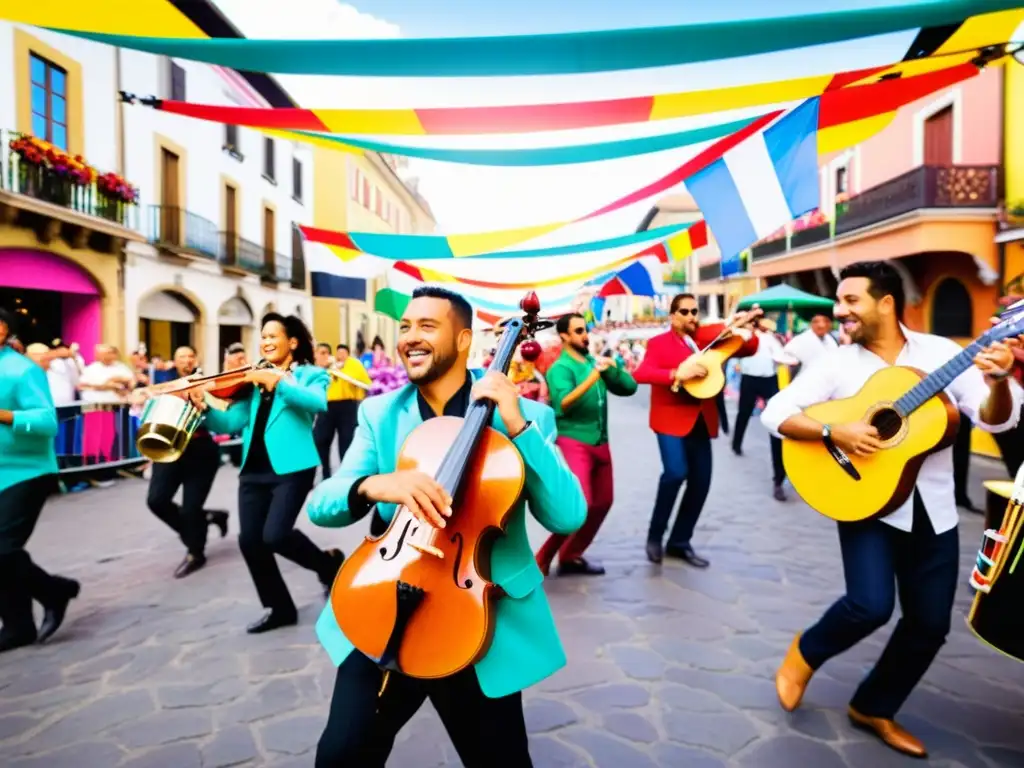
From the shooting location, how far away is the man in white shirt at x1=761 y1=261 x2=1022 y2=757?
254 centimetres

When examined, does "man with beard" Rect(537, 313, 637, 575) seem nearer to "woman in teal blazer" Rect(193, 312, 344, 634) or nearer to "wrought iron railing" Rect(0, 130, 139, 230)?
"woman in teal blazer" Rect(193, 312, 344, 634)

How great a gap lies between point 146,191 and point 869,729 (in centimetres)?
1720

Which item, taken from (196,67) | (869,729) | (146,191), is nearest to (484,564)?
(869,729)

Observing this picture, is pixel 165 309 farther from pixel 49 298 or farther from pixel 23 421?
pixel 23 421

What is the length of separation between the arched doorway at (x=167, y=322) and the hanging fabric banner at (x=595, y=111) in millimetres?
13283

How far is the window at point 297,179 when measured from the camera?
79.4 feet

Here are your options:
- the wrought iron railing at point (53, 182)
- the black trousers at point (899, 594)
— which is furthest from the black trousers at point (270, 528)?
the wrought iron railing at point (53, 182)

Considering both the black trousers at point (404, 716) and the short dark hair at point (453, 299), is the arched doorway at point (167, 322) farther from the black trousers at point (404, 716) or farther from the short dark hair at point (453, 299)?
the black trousers at point (404, 716)

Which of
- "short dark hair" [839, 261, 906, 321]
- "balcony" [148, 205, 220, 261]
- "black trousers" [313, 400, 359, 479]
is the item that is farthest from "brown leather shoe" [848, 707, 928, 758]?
"balcony" [148, 205, 220, 261]

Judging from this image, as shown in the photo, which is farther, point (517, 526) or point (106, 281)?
point (106, 281)

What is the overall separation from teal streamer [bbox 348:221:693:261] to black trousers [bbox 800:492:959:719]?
4.83m

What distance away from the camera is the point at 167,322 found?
17.2 m

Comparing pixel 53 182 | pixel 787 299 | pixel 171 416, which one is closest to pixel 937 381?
pixel 171 416

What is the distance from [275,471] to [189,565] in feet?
5.84
